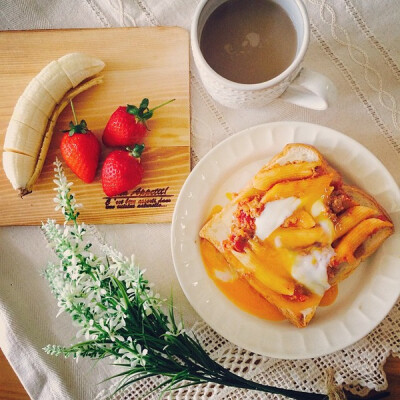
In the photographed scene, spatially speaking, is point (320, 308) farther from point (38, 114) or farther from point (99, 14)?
point (99, 14)

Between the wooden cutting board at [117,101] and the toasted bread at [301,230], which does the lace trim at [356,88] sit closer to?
the toasted bread at [301,230]

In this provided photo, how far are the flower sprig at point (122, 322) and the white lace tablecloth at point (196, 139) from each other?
0.09 metres

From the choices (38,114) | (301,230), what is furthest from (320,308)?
(38,114)

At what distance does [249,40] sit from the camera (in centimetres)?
125

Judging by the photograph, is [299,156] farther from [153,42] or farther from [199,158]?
[153,42]

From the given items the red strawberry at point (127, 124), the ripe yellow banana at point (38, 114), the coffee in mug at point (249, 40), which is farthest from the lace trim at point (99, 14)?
the coffee in mug at point (249, 40)

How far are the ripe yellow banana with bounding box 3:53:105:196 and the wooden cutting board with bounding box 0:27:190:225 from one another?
4 centimetres

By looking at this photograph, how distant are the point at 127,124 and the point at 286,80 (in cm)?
49

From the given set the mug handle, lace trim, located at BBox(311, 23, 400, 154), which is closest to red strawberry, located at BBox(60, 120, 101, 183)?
the mug handle

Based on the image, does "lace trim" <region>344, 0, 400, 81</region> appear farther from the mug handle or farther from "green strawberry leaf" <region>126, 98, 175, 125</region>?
"green strawberry leaf" <region>126, 98, 175, 125</region>

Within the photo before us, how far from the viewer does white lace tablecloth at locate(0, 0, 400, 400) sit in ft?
4.69

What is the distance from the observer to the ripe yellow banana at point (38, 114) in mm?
1404

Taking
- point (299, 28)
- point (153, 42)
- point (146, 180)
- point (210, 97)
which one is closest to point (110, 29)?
point (153, 42)

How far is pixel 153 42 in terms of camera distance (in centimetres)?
147
